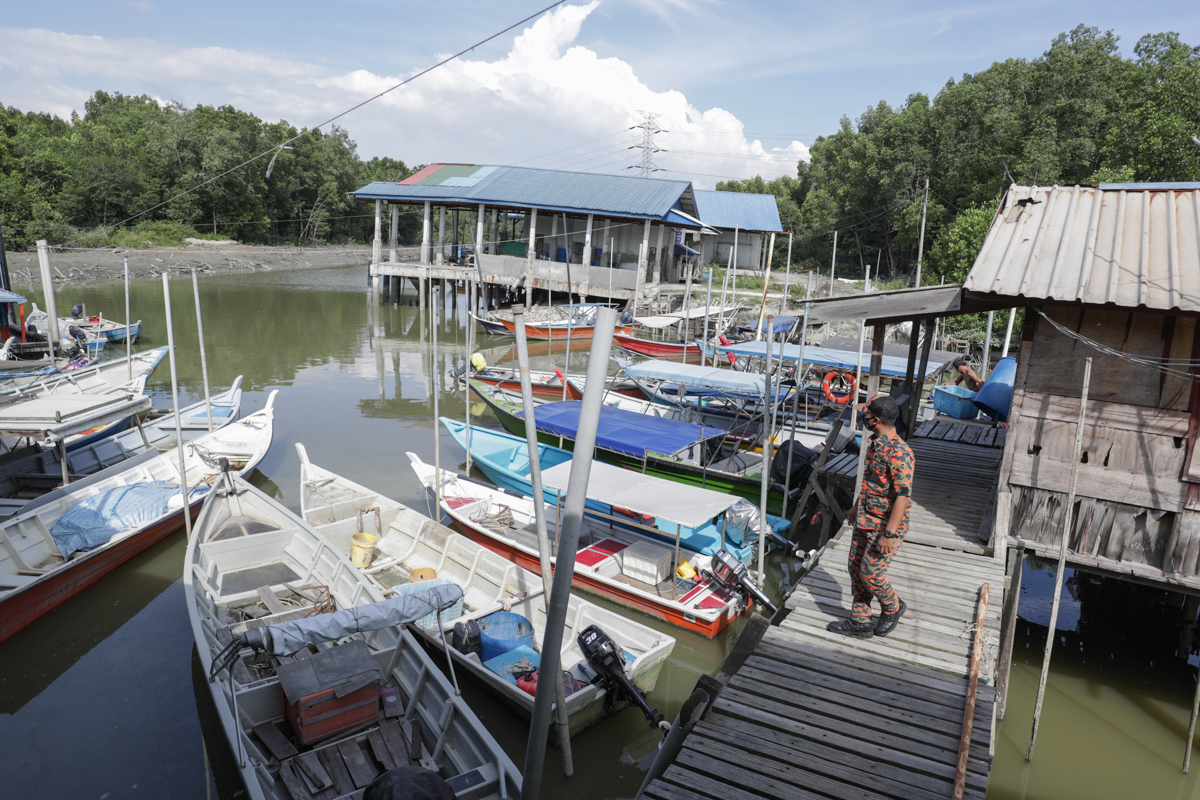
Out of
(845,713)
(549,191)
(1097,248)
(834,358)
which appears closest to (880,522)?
(845,713)

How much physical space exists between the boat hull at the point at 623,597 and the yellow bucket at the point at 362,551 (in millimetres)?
1449

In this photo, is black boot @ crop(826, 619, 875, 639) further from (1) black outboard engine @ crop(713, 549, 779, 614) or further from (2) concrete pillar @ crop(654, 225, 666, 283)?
(2) concrete pillar @ crop(654, 225, 666, 283)

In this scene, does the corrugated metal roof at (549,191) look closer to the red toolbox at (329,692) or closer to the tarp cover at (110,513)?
the tarp cover at (110,513)

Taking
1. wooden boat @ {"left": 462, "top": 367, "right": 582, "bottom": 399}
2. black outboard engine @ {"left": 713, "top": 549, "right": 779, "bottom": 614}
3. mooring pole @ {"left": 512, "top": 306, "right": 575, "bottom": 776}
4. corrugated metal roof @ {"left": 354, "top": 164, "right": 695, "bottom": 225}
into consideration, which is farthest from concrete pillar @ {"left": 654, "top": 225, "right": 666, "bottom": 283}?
mooring pole @ {"left": 512, "top": 306, "right": 575, "bottom": 776}

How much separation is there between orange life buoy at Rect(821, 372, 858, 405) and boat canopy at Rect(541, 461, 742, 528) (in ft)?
31.0

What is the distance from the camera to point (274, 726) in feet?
19.5

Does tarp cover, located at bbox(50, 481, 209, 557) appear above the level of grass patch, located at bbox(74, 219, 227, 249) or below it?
below

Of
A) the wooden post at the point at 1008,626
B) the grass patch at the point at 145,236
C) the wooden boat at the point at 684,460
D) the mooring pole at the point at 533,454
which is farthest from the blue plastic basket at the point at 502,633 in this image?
the grass patch at the point at 145,236

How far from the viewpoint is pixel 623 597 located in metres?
9.16

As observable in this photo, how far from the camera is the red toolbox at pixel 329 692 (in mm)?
5645

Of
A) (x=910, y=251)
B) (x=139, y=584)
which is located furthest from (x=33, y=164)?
(x=910, y=251)

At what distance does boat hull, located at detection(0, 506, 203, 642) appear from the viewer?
318 inches

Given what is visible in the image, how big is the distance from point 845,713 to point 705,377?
35.3 feet

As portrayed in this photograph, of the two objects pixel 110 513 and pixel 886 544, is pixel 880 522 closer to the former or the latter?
pixel 886 544
